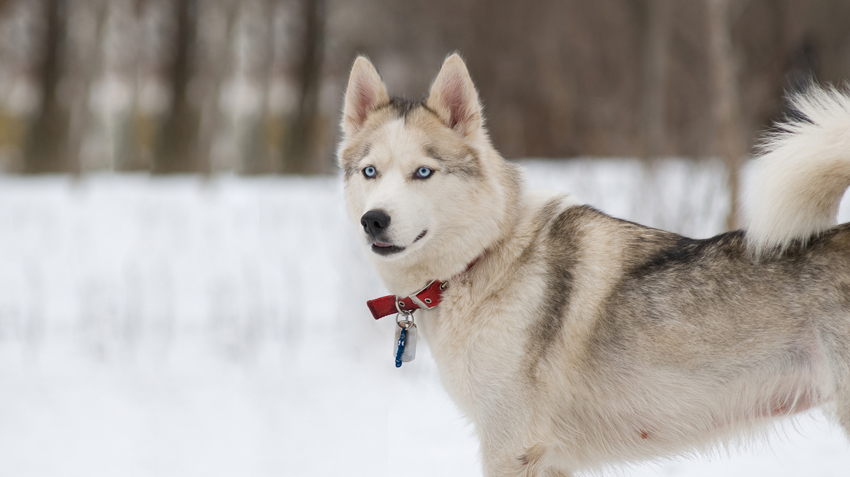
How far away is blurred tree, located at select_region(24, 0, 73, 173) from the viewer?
16.9 m

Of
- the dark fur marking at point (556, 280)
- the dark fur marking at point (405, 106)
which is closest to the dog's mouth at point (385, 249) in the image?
the dark fur marking at point (556, 280)

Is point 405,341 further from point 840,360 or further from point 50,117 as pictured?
point 50,117

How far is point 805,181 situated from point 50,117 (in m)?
18.8

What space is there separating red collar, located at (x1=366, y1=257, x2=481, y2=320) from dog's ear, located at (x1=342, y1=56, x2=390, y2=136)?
2.40 ft

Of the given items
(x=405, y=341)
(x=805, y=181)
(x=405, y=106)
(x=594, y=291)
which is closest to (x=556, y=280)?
(x=594, y=291)

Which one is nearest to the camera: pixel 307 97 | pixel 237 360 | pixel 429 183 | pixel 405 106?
pixel 429 183

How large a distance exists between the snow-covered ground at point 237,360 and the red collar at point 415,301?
1.77ft

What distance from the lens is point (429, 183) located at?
2531 millimetres

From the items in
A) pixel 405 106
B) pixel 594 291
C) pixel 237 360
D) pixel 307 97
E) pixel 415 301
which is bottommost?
pixel 237 360

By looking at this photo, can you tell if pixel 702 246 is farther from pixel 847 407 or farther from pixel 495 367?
pixel 495 367

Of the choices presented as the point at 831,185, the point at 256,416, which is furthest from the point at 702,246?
the point at 256,416

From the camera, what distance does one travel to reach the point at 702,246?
2.30 m

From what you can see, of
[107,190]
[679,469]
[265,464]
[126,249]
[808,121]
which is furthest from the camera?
[107,190]

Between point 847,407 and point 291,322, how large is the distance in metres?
4.60
